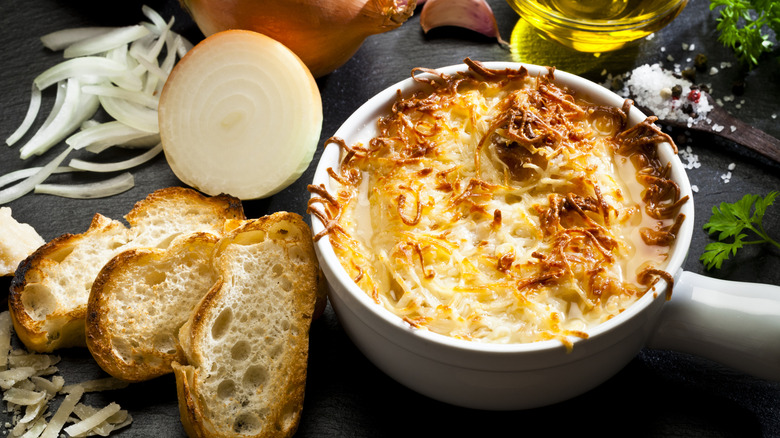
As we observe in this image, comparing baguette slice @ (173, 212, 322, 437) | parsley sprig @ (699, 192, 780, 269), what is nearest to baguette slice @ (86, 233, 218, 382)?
baguette slice @ (173, 212, 322, 437)

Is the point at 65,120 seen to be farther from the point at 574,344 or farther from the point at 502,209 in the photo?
the point at 574,344

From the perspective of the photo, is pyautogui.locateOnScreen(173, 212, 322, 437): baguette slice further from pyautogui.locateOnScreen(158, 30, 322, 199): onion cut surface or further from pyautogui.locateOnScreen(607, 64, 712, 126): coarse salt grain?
pyautogui.locateOnScreen(607, 64, 712, 126): coarse salt grain

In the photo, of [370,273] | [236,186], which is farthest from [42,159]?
[370,273]

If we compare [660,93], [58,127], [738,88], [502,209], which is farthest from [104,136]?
[738,88]

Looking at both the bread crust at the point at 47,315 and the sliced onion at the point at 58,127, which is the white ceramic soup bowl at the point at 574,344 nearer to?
the bread crust at the point at 47,315

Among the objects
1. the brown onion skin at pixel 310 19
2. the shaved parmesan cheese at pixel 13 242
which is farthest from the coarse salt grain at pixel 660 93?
the shaved parmesan cheese at pixel 13 242

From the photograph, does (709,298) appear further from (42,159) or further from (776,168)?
(42,159)
